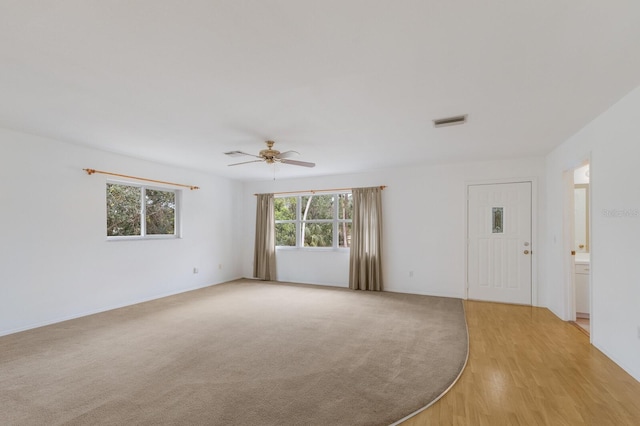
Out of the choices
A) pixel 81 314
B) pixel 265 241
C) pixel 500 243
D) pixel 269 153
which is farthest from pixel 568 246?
pixel 81 314

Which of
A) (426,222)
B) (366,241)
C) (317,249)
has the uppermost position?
(426,222)

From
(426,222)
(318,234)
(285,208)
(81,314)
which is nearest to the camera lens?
(81,314)

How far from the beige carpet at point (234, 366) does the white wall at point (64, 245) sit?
0.34 metres

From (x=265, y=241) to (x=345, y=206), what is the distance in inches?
81.0

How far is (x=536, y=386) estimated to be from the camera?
7.69 feet

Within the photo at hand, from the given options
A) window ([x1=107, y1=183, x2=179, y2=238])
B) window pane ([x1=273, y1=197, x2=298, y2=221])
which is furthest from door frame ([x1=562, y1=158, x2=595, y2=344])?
window ([x1=107, y1=183, x2=179, y2=238])

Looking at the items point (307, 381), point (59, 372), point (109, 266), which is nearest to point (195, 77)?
point (307, 381)

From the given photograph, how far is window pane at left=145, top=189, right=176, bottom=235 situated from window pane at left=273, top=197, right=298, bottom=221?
2206 millimetres

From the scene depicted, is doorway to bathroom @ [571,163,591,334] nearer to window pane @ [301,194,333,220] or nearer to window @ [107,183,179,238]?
window pane @ [301,194,333,220]

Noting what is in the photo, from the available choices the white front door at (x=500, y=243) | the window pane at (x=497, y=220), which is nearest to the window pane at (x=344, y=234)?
the white front door at (x=500, y=243)

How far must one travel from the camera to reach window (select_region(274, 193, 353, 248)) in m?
6.38

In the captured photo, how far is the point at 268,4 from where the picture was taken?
1.48m

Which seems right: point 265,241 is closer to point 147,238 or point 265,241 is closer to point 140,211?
point 147,238

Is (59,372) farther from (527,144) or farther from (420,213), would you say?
(527,144)
